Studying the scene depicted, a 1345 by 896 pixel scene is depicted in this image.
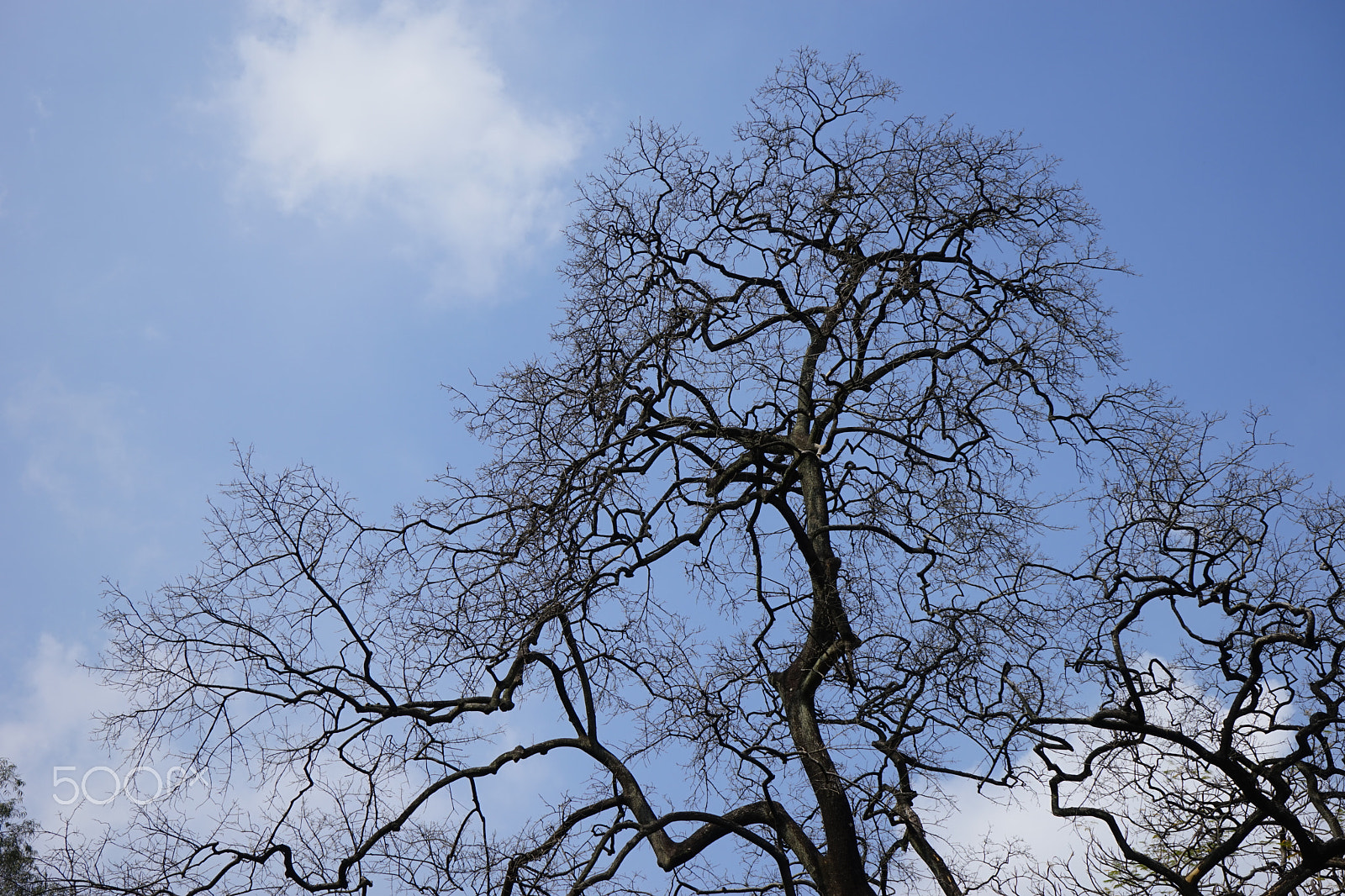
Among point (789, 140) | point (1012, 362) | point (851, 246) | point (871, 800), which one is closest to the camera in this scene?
point (871, 800)

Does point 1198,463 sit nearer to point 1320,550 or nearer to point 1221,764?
point 1320,550

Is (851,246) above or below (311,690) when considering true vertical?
above

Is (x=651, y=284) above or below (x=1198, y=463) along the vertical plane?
above

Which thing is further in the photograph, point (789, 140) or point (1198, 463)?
point (789, 140)

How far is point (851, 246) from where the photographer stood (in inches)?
382

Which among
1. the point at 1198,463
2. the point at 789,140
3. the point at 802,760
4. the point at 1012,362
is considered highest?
the point at 789,140

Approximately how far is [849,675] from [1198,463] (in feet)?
10.4

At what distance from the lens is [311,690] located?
842 centimetres

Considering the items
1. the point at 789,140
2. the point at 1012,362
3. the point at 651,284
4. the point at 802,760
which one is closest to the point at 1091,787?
the point at 802,760

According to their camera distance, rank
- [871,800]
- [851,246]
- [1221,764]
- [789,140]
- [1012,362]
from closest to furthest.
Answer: [1221,764] < [871,800] < [1012,362] < [851,246] < [789,140]

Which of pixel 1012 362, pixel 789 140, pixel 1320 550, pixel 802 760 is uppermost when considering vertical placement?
pixel 789 140

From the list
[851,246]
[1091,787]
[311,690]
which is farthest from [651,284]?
[1091,787]

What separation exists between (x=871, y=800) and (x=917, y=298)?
171 inches

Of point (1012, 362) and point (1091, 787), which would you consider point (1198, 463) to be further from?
A: point (1091, 787)
